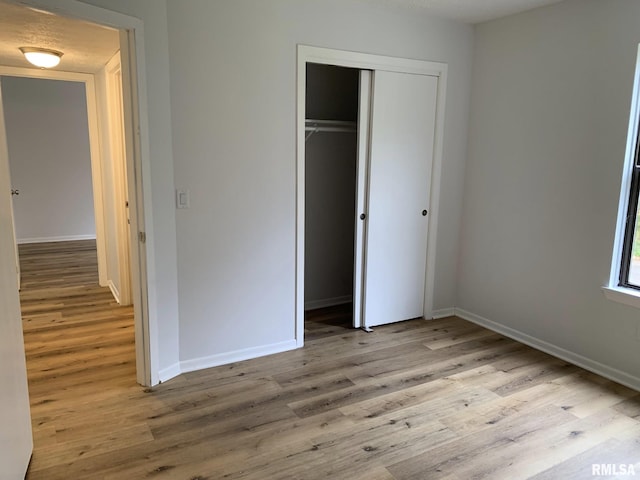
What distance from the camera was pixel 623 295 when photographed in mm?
3041

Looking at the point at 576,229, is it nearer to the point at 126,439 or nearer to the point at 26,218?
the point at 126,439

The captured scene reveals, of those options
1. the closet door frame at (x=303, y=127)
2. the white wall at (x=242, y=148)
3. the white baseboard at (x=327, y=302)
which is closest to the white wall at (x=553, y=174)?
the closet door frame at (x=303, y=127)

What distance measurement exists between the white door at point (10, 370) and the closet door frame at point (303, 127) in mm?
1812

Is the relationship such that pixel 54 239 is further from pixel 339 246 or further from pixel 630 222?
pixel 630 222

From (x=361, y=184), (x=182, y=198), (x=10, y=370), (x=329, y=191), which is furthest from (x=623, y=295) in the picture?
(x=10, y=370)

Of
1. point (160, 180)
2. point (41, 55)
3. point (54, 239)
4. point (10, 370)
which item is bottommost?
point (54, 239)

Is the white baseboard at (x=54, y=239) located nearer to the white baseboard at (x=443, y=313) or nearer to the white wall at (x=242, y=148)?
the white wall at (x=242, y=148)

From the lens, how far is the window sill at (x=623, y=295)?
2980mm

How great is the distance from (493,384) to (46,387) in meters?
2.85

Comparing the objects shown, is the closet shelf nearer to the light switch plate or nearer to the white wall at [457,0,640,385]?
the white wall at [457,0,640,385]

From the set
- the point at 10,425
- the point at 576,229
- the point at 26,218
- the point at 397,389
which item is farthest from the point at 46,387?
the point at 26,218

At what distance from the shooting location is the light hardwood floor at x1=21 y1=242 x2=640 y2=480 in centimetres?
223

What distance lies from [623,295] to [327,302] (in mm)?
2484

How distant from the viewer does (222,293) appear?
3209 millimetres
